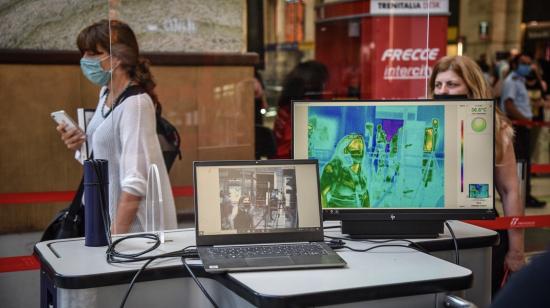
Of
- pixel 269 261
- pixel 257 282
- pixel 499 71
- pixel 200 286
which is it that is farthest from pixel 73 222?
pixel 499 71

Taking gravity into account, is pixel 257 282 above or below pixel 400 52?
below

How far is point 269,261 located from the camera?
2137 mm

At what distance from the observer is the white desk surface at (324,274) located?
6.42 feet

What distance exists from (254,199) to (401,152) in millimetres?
519

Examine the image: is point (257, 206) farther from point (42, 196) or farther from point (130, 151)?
point (42, 196)

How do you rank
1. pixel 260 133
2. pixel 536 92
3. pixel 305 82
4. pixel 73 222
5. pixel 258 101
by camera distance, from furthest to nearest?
pixel 536 92 → pixel 305 82 → pixel 258 101 → pixel 260 133 → pixel 73 222

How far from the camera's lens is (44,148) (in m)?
4.94

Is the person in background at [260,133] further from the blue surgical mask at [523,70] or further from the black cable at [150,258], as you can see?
the blue surgical mask at [523,70]

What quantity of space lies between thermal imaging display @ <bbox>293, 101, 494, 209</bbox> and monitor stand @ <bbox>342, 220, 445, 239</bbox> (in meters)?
0.06

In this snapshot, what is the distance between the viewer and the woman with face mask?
3271 millimetres

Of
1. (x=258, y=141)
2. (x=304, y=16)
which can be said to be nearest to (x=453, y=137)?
(x=258, y=141)

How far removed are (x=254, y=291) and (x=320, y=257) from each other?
330 mm

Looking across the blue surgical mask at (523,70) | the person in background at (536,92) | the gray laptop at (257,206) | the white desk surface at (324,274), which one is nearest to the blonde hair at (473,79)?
the white desk surface at (324,274)

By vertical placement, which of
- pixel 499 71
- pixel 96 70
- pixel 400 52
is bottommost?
pixel 96 70
